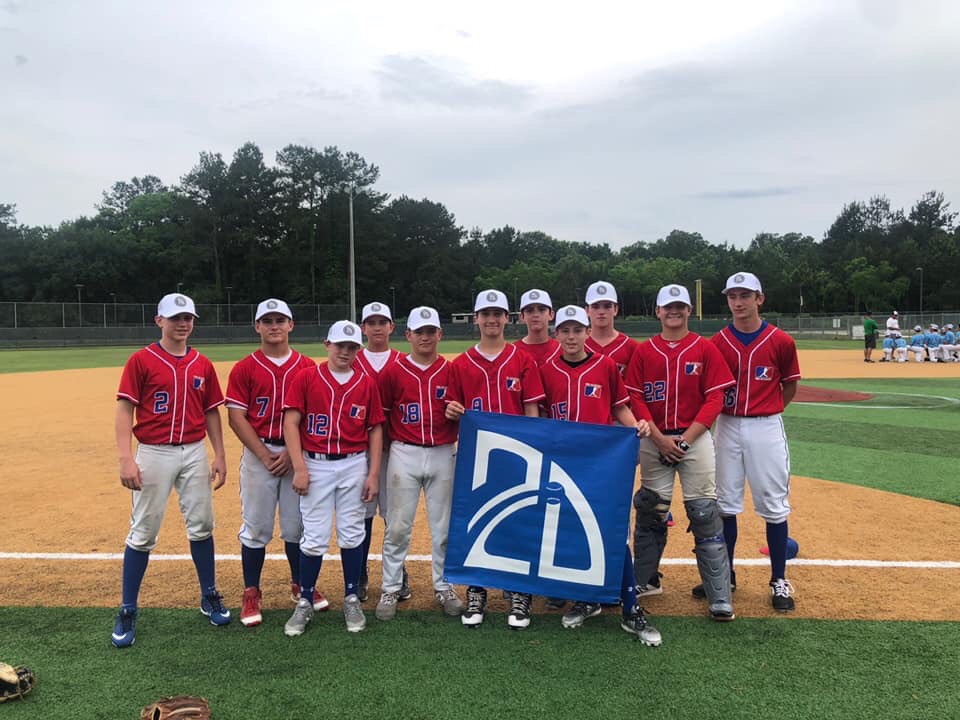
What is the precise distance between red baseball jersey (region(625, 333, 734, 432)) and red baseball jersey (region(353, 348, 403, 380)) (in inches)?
68.9

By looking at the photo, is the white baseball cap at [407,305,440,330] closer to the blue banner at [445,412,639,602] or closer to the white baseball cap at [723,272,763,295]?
the blue banner at [445,412,639,602]

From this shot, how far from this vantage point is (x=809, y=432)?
11.2 m

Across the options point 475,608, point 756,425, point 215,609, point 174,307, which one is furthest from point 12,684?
point 756,425

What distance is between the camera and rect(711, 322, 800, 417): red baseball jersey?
474 cm

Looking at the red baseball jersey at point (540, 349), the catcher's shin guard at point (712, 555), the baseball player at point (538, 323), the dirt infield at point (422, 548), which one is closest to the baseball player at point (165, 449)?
the dirt infield at point (422, 548)

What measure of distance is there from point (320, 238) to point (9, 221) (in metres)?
40.1

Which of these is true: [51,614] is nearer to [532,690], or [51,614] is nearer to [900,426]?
[532,690]

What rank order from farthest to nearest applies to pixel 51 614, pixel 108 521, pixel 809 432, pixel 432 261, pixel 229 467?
pixel 432 261, pixel 809 432, pixel 229 467, pixel 108 521, pixel 51 614

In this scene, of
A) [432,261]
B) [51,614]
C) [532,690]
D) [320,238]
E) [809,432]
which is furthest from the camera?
[432,261]

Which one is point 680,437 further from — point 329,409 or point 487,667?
point 329,409

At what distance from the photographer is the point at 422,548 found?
5.90 metres

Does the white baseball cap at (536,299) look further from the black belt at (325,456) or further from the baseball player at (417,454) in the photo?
the black belt at (325,456)

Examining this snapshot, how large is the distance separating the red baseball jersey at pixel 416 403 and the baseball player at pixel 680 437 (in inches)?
53.5

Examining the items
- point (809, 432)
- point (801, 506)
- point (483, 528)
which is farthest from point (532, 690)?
point (809, 432)
